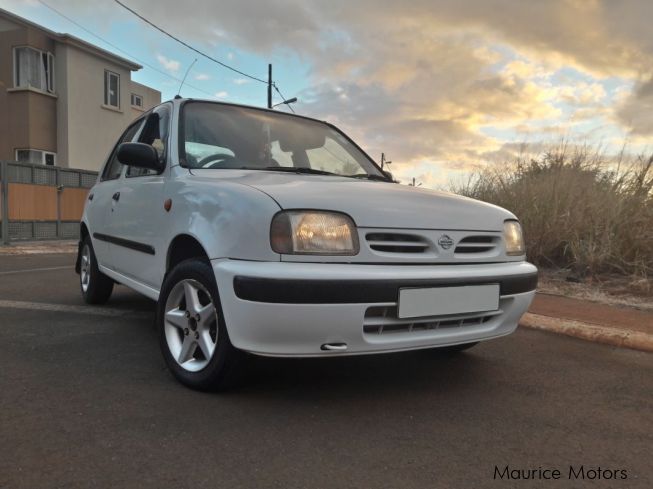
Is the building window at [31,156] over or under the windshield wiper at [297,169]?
over

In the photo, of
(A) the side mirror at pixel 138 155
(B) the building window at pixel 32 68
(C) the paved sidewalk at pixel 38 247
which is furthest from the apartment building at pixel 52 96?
(A) the side mirror at pixel 138 155

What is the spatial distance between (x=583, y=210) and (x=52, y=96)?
1649 cm

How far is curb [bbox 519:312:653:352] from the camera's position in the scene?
12.1ft

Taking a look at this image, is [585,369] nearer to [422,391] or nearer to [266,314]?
[422,391]

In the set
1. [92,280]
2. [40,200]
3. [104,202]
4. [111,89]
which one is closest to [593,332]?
[104,202]

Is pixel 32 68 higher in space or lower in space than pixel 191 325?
higher

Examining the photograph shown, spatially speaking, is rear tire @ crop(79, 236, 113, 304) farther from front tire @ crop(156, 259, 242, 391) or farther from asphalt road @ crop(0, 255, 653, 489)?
front tire @ crop(156, 259, 242, 391)

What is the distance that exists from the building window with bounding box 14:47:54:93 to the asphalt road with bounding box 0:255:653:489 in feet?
51.5

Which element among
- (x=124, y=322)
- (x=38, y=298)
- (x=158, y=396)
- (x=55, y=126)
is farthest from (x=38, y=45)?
(x=158, y=396)

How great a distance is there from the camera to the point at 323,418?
7.74ft

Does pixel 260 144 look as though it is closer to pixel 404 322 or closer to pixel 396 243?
pixel 396 243

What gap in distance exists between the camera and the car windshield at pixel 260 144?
3.24 meters

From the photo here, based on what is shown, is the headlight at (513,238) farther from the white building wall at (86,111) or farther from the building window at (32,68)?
the building window at (32,68)

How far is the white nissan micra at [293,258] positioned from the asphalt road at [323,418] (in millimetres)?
296
